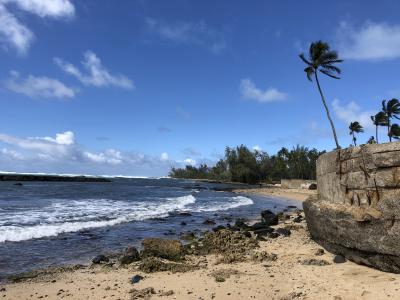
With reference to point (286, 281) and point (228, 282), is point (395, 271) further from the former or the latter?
point (228, 282)

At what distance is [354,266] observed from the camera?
963cm

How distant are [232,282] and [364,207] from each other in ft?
11.2

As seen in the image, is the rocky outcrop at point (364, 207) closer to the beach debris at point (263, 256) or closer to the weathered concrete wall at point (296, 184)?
the beach debris at point (263, 256)

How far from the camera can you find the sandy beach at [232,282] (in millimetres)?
8195

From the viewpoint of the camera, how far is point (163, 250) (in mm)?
12820

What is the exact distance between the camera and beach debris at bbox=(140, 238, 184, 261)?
40.5 feet

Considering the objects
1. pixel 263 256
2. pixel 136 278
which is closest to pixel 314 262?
pixel 263 256

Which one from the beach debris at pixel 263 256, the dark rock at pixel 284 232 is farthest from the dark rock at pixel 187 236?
the beach debris at pixel 263 256

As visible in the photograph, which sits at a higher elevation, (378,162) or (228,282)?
(378,162)

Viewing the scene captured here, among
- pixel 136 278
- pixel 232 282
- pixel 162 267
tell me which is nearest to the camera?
pixel 232 282

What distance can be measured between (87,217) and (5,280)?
1299 centimetres

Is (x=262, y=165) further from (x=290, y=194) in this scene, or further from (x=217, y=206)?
(x=217, y=206)

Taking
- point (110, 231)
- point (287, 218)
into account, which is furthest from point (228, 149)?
point (110, 231)

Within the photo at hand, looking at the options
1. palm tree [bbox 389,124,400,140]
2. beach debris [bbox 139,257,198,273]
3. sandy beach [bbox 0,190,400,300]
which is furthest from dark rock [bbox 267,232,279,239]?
palm tree [bbox 389,124,400,140]
